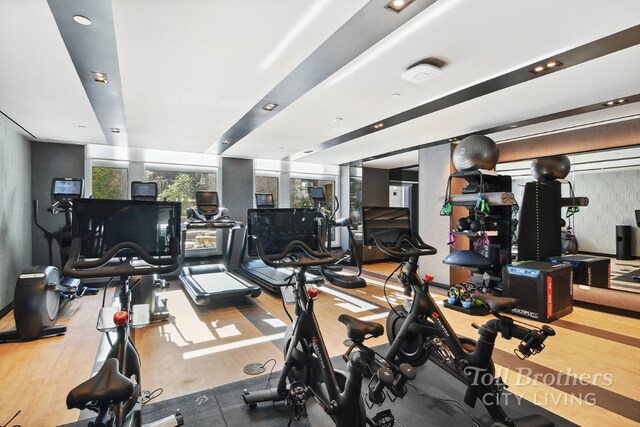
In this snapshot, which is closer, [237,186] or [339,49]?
[339,49]

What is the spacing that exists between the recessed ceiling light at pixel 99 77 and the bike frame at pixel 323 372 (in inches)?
111

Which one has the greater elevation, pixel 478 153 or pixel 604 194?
pixel 478 153

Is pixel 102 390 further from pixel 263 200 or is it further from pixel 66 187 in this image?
pixel 263 200

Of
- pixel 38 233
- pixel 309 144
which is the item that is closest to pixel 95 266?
pixel 309 144

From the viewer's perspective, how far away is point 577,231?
17.2ft

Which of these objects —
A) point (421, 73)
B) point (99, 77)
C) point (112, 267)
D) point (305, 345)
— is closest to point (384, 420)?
point (305, 345)

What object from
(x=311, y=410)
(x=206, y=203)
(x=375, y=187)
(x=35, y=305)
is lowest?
(x=311, y=410)

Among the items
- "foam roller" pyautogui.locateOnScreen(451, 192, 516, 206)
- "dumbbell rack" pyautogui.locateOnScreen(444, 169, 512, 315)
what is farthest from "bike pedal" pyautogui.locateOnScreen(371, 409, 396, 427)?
"foam roller" pyautogui.locateOnScreen(451, 192, 516, 206)

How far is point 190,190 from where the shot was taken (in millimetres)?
7652

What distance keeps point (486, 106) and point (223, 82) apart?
3253 millimetres

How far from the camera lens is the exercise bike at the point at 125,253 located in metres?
1.65

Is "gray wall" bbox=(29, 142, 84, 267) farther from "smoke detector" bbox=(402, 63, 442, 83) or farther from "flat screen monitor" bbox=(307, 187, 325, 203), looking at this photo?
"smoke detector" bbox=(402, 63, 442, 83)

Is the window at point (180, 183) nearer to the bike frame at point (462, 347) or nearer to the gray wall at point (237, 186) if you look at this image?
the gray wall at point (237, 186)

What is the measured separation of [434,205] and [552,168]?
1.91 m
